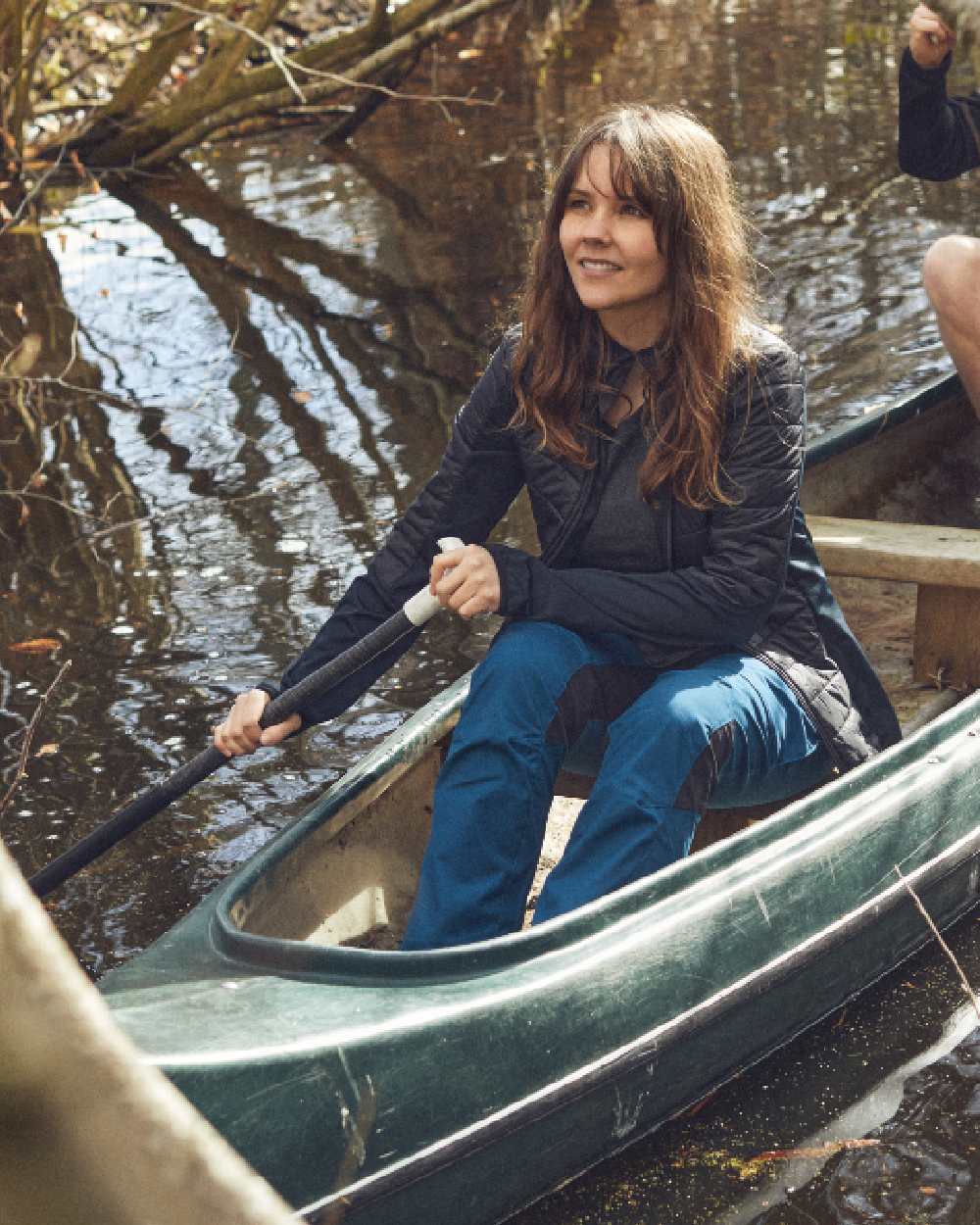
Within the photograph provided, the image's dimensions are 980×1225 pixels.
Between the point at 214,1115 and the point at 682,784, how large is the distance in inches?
35.3

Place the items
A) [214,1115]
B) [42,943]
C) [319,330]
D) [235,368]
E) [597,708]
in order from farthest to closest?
[319,330]
[235,368]
[597,708]
[214,1115]
[42,943]

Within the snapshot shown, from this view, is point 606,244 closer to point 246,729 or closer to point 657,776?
point 657,776

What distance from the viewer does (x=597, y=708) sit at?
9.85 feet

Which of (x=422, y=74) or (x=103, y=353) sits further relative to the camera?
(x=422, y=74)

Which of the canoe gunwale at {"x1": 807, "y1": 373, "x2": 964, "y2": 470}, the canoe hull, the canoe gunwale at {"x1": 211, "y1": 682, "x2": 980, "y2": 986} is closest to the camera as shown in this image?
the canoe hull

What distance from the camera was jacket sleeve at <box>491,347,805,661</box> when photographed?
116 inches

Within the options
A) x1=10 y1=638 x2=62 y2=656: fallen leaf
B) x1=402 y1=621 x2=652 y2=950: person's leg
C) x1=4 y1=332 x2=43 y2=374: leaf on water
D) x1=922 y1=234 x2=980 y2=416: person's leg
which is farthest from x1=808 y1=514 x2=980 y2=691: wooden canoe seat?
x1=4 y1=332 x2=43 y2=374: leaf on water

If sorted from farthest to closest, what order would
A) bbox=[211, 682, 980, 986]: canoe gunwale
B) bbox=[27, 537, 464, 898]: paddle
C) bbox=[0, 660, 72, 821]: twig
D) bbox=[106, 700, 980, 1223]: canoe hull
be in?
1. bbox=[0, 660, 72, 821]: twig
2. bbox=[27, 537, 464, 898]: paddle
3. bbox=[211, 682, 980, 986]: canoe gunwale
4. bbox=[106, 700, 980, 1223]: canoe hull

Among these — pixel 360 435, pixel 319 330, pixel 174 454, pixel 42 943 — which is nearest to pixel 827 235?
pixel 319 330

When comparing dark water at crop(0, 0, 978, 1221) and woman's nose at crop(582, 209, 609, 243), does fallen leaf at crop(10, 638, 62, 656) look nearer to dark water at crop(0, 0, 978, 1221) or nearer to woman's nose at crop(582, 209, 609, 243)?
dark water at crop(0, 0, 978, 1221)

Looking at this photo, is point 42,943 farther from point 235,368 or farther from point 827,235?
point 827,235

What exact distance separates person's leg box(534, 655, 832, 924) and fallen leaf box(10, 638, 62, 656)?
274cm

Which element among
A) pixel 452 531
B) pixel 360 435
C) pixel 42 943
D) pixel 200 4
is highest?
pixel 200 4

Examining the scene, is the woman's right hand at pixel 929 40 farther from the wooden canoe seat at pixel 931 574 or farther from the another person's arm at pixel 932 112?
the wooden canoe seat at pixel 931 574
